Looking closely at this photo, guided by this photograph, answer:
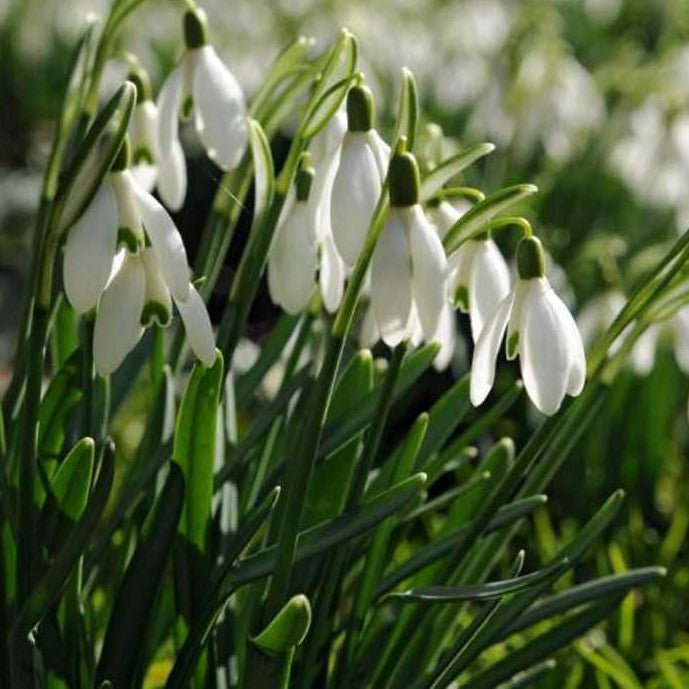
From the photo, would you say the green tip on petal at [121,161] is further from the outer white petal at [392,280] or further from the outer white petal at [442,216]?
the outer white petal at [442,216]

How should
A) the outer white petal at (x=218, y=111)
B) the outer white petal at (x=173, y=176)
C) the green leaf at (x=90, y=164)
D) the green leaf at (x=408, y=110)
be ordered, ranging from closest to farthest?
1. the green leaf at (x=90, y=164)
2. the green leaf at (x=408, y=110)
3. the outer white petal at (x=218, y=111)
4. the outer white petal at (x=173, y=176)

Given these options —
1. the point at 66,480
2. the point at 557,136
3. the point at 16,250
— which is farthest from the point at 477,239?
the point at 16,250

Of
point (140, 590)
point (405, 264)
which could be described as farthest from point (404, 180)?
point (140, 590)

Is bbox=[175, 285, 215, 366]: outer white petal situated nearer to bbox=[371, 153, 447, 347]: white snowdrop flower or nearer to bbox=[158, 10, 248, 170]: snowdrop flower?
bbox=[371, 153, 447, 347]: white snowdrop flower

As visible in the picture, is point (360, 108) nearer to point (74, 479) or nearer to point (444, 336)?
point (444, 336)

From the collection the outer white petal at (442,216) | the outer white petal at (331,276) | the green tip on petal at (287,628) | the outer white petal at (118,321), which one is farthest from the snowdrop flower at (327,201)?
A: the green tip on petal at (287,628)

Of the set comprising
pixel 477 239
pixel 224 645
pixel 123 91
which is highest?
pixel 123 91

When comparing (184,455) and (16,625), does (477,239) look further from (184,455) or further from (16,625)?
(16,625)
